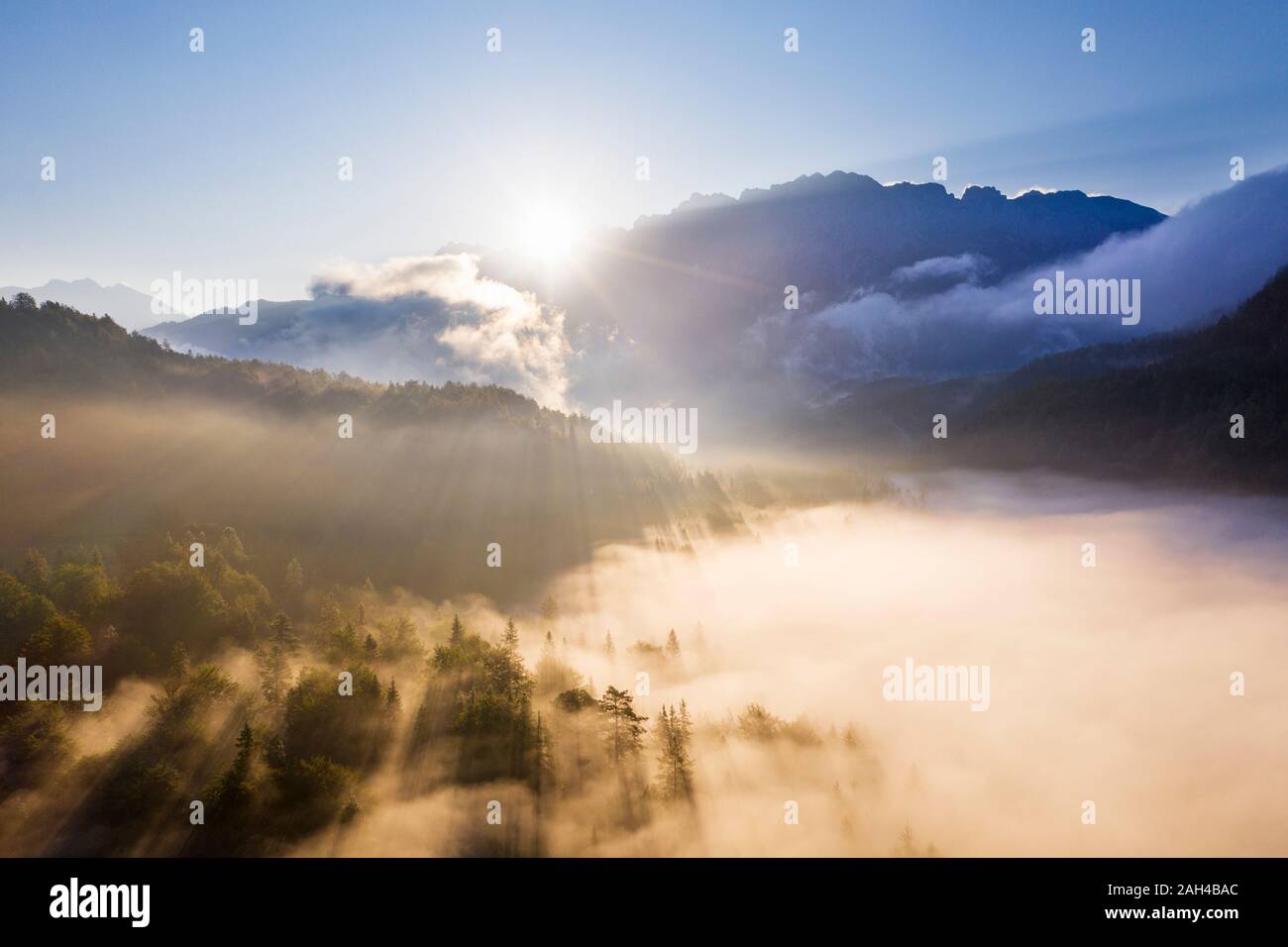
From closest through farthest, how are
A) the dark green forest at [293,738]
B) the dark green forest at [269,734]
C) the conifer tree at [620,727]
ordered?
the dark green forest at [269,734] < the dark green forest at [293,738] < the conifer tree at [620,727]

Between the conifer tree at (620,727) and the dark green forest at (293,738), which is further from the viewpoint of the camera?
the conifer tree at (620,727)

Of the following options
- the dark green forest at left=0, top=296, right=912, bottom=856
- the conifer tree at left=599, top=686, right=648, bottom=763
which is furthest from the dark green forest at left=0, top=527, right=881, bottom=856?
the conifer tree at left=599, top=686, right=648, bottom=763

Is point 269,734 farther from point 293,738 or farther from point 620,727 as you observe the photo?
point 620,727

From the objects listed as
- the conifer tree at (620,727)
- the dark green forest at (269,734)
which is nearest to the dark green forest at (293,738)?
the dark green forest at (269,734)

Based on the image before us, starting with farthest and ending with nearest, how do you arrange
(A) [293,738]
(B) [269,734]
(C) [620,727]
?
(C) [620,727]
(A) [293,738]
(B) [269,734]

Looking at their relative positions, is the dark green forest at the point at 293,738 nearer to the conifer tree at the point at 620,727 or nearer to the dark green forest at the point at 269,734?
the dark green forest at the point at 269,734

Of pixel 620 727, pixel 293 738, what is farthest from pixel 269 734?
pixel 620 727

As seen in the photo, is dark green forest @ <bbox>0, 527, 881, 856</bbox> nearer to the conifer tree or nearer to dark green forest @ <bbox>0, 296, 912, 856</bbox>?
dark green forest @ <bbox>0, 296, 912, 856</bbox>

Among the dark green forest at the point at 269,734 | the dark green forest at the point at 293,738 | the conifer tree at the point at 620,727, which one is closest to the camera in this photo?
the dark green forest at the point at 269,734

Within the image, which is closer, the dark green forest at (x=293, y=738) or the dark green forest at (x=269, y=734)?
the dark green forest at (x=269, y=734)

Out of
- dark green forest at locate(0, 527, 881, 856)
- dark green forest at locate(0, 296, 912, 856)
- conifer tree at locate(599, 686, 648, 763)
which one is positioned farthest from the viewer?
conifer tree at locate(599, 686, 648, 763)

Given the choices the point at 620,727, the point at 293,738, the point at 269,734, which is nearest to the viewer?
the point at 269,734

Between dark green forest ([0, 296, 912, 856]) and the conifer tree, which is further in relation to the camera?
the conifer tree
